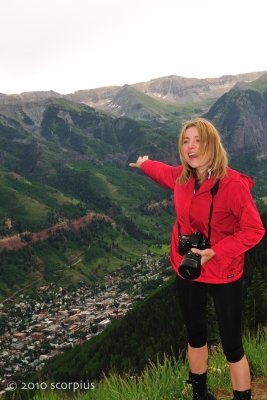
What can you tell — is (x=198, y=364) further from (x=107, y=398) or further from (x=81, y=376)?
(x=81, y=376)

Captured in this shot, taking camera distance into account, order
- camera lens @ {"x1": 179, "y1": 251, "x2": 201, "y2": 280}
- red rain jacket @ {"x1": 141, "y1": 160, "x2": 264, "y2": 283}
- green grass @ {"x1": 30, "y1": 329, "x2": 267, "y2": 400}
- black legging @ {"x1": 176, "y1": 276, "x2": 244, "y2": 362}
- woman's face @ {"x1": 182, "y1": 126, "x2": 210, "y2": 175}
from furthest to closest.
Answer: green grass @ {"x1": 30, "y1": 329, "x2": 267, "y2": 400} → woman's face @ {"x1": 182, "y1": 126, "x2": 210, "y2": 175} → black legging @ {"x1": 176, "y1": 276, "x2": 244, "y2": 362} → red rain jacket @ {"x1": 141, "y1": 160, "x2": 264, "y2": 283} → camera lens @ {"x1": 179, "y1": 251, "x2": 201, "y2": 280}

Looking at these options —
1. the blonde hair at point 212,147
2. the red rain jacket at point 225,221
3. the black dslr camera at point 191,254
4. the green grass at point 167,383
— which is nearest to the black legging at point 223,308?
the red rain jacket at point 225,221

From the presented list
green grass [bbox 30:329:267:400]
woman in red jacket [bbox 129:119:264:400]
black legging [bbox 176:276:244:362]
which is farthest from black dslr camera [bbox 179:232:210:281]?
green grass [bbox 30:329:267:400]

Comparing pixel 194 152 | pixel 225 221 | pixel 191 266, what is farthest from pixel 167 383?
pixel 194 152

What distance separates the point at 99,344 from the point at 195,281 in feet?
551

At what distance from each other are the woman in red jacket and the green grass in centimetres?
48

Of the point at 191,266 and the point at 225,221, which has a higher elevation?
the point at 225,221

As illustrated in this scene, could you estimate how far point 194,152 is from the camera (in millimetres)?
7574

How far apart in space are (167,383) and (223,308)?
74.8 inches

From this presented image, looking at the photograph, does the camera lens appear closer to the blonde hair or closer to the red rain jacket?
the red rain jacket

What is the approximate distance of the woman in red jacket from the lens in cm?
689

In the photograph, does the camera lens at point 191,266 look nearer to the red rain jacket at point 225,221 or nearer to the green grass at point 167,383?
the red rain jacket at point 225,221

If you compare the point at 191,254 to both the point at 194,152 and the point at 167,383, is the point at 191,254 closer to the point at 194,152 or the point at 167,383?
the point at 194,152

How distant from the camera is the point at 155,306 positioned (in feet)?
573
